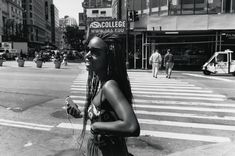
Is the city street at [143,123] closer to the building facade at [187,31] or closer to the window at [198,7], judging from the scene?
the building facade at [187,31]

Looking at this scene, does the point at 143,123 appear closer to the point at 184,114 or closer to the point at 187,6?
the point at 184,114

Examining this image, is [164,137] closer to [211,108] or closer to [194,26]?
[211,108]

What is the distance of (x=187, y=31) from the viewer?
25.9 metres

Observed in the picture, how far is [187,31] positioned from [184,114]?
19.4 metres

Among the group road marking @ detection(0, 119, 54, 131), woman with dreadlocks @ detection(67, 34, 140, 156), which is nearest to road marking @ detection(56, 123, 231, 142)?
road marking @ detection(0, 119, 54, 131)

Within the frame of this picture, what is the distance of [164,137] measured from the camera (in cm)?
589

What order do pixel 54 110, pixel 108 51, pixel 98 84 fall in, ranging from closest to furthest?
1. pixel 108 51
2. pixel 98 84
3. pixel 54 110

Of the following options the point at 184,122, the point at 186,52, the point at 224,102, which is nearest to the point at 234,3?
the point at 186,52

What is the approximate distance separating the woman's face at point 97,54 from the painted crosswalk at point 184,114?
14.3 ft

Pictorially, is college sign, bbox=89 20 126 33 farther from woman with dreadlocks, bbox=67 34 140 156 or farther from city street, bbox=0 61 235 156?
woman with dreadlocks, bbox=67 34 140 156

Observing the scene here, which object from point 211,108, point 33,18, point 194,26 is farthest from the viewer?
point 33,18

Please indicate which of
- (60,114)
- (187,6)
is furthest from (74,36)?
(60,114)

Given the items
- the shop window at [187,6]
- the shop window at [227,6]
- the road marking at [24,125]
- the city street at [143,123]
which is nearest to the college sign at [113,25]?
the shop window at [187,6]

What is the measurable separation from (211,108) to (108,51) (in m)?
7.72
